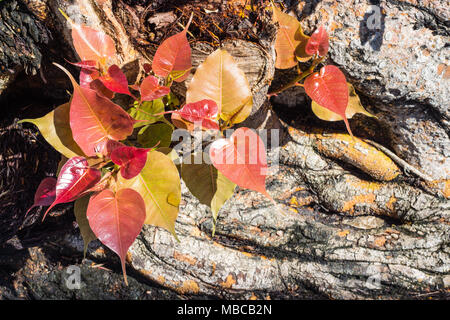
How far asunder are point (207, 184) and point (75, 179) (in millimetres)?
357

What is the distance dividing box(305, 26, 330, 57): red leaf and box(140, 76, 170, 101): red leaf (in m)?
0.43

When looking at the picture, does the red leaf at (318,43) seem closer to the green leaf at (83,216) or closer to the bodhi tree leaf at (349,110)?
the bodhi tree leaf at (349,110)

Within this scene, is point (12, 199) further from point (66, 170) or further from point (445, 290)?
point (445, 290)

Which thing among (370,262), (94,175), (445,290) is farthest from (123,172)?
(445,290)

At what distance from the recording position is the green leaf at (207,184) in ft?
2.98

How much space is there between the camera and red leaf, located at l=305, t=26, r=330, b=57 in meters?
0.86

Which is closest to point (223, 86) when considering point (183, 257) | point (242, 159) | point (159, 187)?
point (242, 159)

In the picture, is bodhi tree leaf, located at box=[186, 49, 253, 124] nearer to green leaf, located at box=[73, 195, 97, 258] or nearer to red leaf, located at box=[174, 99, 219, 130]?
red leaf, located at box=[174, 99, 219, 130]

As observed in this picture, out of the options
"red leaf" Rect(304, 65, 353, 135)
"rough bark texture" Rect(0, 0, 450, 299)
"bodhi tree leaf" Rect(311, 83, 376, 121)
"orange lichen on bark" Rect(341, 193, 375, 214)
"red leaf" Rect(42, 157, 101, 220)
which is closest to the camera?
"red leaf" Rect(42, 157, 101, 220)

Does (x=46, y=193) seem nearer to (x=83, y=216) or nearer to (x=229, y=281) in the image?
(x=83, y=216)

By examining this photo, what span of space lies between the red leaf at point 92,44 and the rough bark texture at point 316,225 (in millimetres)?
510

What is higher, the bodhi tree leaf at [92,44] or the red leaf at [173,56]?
the bodhi tree leaf at [92,44]

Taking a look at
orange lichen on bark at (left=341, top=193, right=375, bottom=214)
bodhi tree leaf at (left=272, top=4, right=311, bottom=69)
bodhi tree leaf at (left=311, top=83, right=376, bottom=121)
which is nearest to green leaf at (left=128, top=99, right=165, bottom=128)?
bodhi tree leaf at (left=272, top=4, right=311, bottom=69)

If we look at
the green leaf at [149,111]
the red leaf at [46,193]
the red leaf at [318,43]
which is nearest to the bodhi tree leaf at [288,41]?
the red leaf at [318,43]
